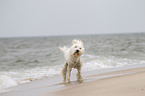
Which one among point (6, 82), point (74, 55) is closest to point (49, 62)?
point (6, 82)

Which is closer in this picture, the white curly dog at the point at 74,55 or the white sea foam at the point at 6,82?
the white curly dog at the point at 74,55

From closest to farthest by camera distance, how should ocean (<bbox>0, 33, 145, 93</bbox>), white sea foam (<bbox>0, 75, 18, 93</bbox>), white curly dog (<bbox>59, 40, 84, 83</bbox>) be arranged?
white curly dog (<bbox>59, 40, 84, 83</bbox>)
white sea foam (<bbox>0, 75, 18, 93</bbox>)
ocean (<bbox>0, 33, 145, 93</bbox>)

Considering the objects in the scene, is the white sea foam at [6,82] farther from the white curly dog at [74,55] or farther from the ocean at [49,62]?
the white curly dog at [74,55]

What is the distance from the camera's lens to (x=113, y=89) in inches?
169

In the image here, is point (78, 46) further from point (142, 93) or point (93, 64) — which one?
point (93, 64)

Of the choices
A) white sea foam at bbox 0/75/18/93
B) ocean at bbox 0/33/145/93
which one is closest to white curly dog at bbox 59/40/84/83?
ocean at bbox 0/33/145/93

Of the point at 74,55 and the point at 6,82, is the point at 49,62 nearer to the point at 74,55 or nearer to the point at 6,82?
the point at 6,82


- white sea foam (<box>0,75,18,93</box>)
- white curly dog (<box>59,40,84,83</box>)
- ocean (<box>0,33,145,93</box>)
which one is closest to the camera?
white curly dog (<box>59,40,84,83</box>)

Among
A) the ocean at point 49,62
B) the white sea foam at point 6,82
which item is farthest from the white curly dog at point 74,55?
the white sea foam at point 6,82

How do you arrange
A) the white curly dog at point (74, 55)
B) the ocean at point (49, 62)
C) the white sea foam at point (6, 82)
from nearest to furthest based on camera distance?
the white curly dog at point (74, 55) < the white sea foam at point (6, 82) < the ocean at point (49, 62)

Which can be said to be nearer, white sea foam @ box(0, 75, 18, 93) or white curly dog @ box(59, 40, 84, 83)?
white curly dog @ box(59, 40, 84, 83)

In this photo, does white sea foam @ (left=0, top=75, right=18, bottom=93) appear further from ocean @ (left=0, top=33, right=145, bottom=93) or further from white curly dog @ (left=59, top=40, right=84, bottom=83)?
white curly dog @ (left=59, top=40, right=84, bottom=83)

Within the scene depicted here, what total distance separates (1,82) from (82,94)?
4241 mm

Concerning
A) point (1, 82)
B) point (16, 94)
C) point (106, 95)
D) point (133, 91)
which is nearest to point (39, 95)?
point (16, 94)
